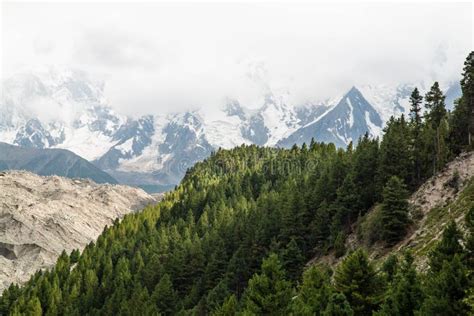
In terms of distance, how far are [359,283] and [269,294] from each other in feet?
31.7

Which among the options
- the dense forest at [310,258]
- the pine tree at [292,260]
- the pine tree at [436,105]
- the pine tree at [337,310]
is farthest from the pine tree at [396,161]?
the pine tree at [337,310]

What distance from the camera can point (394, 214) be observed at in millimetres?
78812

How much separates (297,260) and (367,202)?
20.1 meters

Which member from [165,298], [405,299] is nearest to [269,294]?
[405,299]

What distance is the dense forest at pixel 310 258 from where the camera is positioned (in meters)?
45.9

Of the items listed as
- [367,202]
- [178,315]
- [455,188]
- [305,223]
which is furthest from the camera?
[305,223]

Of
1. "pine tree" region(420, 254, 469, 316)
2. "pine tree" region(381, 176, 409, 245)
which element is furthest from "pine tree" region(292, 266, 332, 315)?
"pine tree" region(381, 176, 409, 245)

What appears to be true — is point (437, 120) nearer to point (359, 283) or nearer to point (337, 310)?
point (359, 283)

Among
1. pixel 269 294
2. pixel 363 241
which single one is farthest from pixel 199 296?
pixel 269 294

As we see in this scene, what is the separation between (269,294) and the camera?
5412 cm

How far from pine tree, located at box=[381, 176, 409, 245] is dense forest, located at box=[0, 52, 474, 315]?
0.16m

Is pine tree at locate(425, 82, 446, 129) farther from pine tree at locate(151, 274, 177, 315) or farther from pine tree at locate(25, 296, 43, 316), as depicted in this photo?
pine tree at locate(25, 296, 43, 316)

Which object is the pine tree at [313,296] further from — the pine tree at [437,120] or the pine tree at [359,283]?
the pine tree at [437,120]

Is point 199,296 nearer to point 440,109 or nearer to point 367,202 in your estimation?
point 367,202
